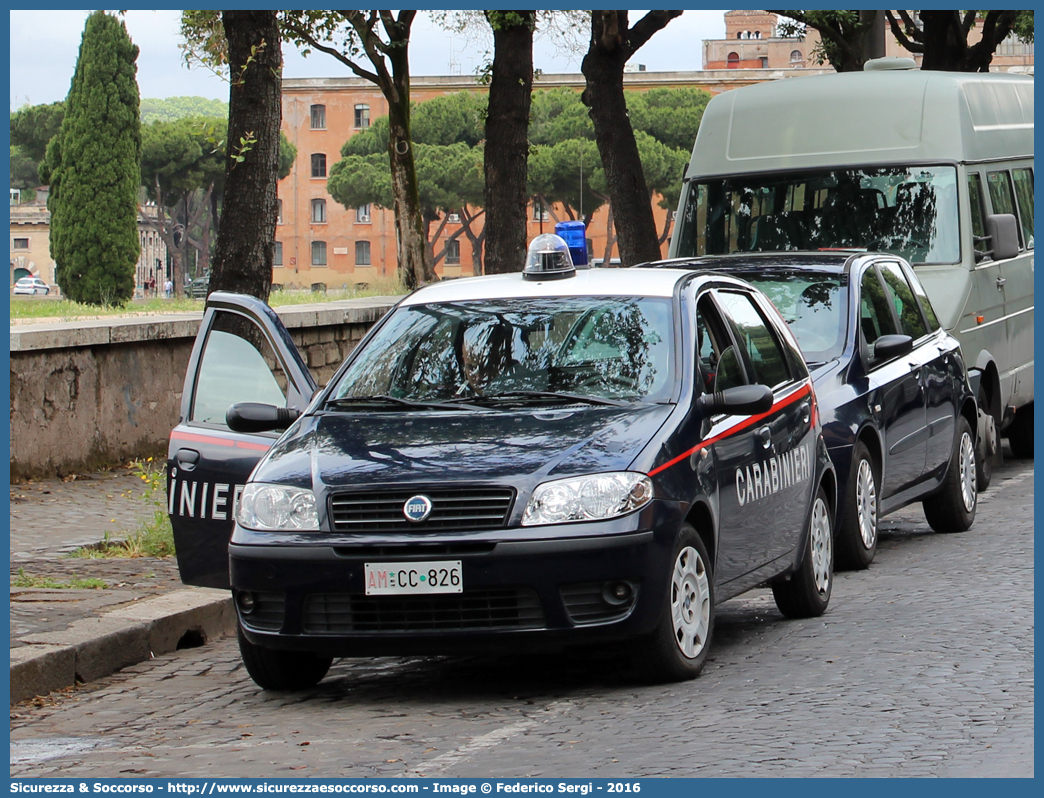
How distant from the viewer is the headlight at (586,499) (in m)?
6.11

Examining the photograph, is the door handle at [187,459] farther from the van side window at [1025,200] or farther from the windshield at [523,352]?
the van side window at [1025,200]

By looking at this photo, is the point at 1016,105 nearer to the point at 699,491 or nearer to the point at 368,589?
the point at 699,491

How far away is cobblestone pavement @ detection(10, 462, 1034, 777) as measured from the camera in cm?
528

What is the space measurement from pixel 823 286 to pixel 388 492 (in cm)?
477

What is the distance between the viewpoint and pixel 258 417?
23.5 ft

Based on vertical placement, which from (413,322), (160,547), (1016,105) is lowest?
(160,547)

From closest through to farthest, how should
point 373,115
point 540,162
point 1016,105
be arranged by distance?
point 1016,105 < point 540,162 < point 373,115

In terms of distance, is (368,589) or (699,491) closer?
(368,589)

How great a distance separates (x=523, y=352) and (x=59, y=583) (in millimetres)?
3245

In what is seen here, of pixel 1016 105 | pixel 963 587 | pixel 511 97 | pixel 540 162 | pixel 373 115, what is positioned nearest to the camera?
pixel 963 587

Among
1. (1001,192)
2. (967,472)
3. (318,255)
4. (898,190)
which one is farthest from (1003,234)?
(318,255)

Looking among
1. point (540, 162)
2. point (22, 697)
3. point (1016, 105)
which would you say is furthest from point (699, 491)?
point (540, 162)

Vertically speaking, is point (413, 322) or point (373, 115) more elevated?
point (373, 115)

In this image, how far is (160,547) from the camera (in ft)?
34.2
